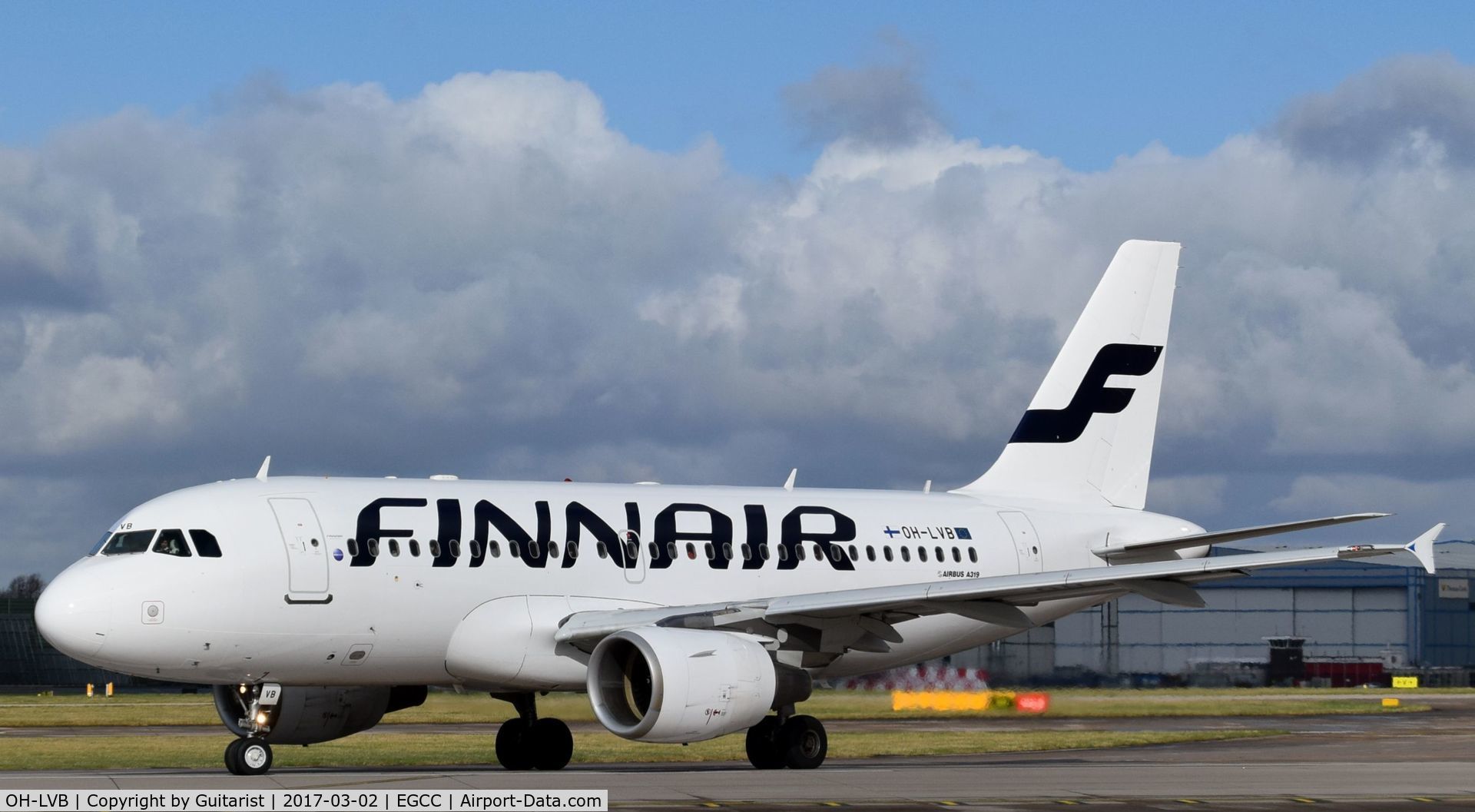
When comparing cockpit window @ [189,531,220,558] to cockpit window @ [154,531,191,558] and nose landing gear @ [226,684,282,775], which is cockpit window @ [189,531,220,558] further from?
nose landing gear @ [226,684,282,775]

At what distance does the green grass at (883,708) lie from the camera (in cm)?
4041

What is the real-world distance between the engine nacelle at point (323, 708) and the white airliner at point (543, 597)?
0.12 feet

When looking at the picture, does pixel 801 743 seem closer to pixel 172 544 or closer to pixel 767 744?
pixel 767 744

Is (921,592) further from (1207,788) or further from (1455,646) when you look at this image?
(1455,646)

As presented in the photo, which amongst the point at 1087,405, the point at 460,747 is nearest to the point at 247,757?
the point at 460,747

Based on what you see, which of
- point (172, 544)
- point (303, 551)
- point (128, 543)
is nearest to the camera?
point (172, 544)

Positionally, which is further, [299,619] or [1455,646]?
[1455,646]

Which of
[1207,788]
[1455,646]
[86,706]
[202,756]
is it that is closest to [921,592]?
[1207,788]

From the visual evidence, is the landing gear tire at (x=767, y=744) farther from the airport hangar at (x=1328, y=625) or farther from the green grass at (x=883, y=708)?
the airport hangar at (x=1328, y=625)

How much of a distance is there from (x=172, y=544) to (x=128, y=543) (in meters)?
0.65

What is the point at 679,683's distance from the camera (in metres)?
24.8

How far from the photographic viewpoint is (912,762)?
31.3 meters

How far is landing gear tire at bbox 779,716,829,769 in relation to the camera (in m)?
28.4

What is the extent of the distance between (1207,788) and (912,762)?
801 centimetres
